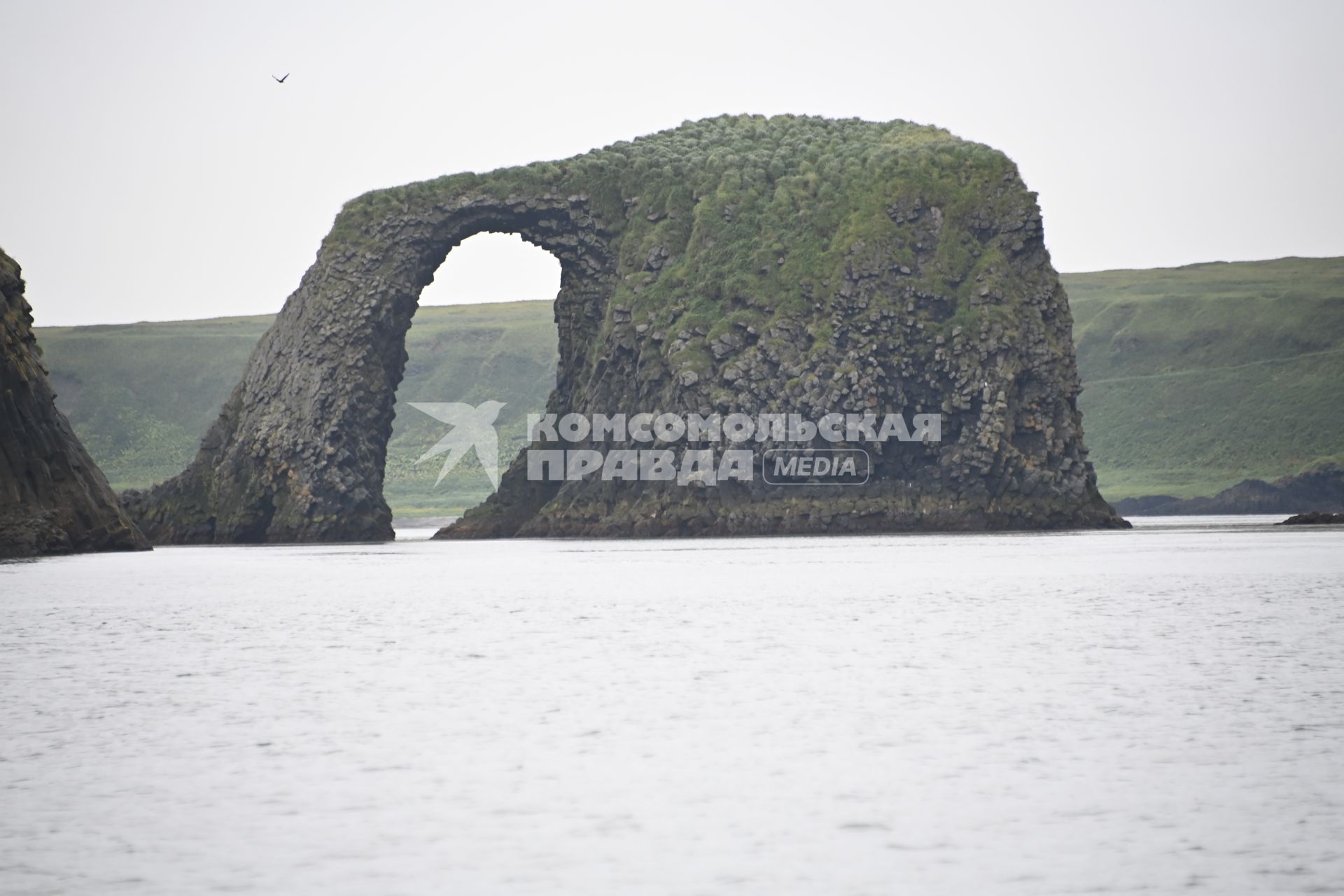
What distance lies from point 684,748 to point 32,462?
213 ft

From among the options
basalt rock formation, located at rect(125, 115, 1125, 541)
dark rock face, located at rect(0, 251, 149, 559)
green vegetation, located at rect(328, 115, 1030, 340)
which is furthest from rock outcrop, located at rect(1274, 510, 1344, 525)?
dark rock face, located at rect(0, 251, 149, 559)

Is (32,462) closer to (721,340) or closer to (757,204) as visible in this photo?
(721,340)

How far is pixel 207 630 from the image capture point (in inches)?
1570

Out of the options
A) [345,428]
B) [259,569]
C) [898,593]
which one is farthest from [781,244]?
[898,593]

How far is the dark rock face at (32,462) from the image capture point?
7731 centimetres

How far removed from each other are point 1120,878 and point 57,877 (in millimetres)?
9211

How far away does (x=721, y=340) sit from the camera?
11694 centimetres

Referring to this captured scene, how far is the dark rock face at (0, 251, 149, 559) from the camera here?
77312 millimetres

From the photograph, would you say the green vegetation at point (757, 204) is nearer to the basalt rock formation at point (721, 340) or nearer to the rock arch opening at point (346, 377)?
the basalt rock formation at point (721, 340)

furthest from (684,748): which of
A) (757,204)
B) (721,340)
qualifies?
(757,204)

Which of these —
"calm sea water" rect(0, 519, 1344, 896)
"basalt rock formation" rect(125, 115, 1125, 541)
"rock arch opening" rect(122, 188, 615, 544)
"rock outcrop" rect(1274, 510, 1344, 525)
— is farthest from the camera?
"rock arch opening" rect(122, 188, 615, 544)

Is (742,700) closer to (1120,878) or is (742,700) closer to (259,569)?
(1120,878)

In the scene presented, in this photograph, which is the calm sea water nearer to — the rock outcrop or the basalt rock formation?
the basalt rock formation

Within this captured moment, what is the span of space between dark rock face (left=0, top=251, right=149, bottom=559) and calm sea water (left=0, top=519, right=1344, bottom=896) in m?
34.8
